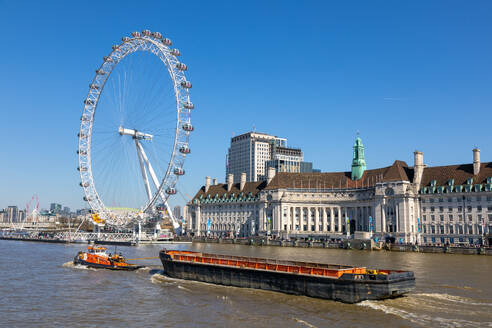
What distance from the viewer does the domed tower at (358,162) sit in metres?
141

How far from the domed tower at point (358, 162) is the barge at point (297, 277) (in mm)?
96519

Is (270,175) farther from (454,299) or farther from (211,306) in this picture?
(211,306)

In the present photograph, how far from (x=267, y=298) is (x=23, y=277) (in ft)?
100

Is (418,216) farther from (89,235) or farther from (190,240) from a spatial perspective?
(89,235)

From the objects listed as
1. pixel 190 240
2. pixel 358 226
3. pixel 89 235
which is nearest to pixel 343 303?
pixel 358 226

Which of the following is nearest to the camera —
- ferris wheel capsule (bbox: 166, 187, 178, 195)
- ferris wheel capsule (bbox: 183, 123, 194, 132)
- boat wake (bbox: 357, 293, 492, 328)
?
boat wake (bbox: 357, 293, 492, 328)

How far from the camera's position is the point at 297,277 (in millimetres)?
39812

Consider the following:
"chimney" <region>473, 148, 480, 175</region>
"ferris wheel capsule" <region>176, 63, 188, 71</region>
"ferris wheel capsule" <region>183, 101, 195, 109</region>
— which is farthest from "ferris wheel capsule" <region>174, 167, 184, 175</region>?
"chimney" <region>473, 148, 480, 175</region>

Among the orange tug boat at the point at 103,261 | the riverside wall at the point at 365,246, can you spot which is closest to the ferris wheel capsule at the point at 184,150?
the orange tug boat at the point at 103,261

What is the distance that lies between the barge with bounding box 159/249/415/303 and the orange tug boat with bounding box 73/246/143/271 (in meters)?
8.77

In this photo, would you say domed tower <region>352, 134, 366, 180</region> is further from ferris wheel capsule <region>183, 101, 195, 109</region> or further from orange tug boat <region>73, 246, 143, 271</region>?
orange tug boat <region>73, 246, 143, 271</region>

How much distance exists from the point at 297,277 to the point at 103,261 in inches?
1241

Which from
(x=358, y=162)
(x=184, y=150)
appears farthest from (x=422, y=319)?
(x=358, y=162)

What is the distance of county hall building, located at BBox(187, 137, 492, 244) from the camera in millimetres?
109688
